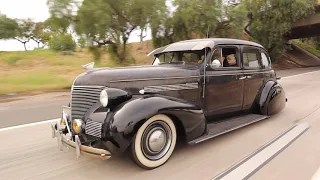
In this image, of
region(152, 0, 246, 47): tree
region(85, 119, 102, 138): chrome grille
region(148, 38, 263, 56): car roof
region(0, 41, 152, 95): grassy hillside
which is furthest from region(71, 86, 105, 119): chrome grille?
region(152, 0, 246, 47): tree

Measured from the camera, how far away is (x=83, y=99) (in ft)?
11.5

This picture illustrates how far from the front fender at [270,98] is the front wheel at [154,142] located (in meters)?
2.50

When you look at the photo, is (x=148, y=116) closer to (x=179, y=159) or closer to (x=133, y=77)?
(x=133, y=77)

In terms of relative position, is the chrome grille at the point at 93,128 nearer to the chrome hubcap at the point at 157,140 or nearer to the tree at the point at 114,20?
the chrome hubcap at the point at 157,140

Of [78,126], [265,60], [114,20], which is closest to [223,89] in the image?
[265,60]

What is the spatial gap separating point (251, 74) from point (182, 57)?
1.42 metres

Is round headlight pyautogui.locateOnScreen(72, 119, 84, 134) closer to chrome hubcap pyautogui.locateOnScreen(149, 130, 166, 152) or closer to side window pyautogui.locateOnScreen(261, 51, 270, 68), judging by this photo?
chrome hubcap pyautogui.locateOnScreen(149, 130, 166, 152)

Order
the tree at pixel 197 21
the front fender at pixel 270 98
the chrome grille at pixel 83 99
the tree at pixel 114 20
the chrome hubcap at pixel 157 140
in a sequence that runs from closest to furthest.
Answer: the chrome hubcap at pixel 157 140 < the chrome grille at pixel 83 99 < the front fender at pixel 270 98 < the tree at pixel 114 20 < the tree at pixel 197 21

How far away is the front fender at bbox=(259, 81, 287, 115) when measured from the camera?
5.13 metres

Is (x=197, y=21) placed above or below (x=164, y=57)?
above

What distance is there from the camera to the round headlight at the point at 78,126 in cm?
327

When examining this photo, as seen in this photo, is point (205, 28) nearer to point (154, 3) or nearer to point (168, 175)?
point (154, 3)

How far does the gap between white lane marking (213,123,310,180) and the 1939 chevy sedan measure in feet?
1.88

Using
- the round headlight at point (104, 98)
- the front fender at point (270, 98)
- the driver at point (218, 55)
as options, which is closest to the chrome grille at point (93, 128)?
the round headlight at point (104, 98)
